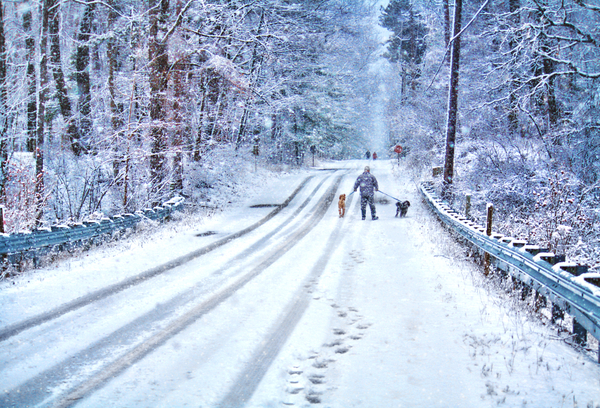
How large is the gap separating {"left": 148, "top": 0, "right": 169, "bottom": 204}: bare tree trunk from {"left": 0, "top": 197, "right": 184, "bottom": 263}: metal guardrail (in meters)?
2.43

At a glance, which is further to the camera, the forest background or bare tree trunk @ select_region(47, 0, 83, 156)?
bare tree trunk @ select_region(47, 0, 83, 156)

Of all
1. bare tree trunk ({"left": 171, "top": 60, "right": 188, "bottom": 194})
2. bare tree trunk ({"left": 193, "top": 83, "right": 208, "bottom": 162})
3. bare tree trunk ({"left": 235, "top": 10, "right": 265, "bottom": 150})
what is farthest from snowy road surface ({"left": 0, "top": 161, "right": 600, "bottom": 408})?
bare tree trunk ({"left": 235, "top": 10, "right": 265, "bottom": 150})

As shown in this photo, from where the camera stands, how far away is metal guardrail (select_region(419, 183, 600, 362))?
4.22 m

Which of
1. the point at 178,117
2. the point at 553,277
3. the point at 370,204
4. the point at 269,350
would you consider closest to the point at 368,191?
the point at 370,204

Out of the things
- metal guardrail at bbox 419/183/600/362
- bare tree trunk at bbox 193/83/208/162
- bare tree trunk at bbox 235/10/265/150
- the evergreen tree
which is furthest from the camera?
the evergreen tree

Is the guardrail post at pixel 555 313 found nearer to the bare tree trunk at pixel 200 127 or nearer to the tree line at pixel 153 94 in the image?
the tree line at pixel 153 94

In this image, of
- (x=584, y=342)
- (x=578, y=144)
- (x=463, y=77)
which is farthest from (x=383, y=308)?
(x=463, y=77)

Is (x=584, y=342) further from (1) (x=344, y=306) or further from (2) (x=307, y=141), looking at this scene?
(2) (x=307, y=141)

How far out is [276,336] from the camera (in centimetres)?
512

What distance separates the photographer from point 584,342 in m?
4.70

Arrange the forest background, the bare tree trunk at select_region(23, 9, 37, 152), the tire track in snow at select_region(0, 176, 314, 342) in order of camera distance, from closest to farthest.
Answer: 1. the tire track in snow at select_region(0, 176, 314, 342)
2. the forest background
3. the bare tree trunk at select_region(23, 9, 37, 152)

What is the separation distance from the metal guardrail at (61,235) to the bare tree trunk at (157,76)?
2432mm

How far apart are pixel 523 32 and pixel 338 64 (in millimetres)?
23814

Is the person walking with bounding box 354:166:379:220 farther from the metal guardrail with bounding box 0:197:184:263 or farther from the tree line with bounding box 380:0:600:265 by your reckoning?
the metal guardrail with bounding box 0:197:184:263
